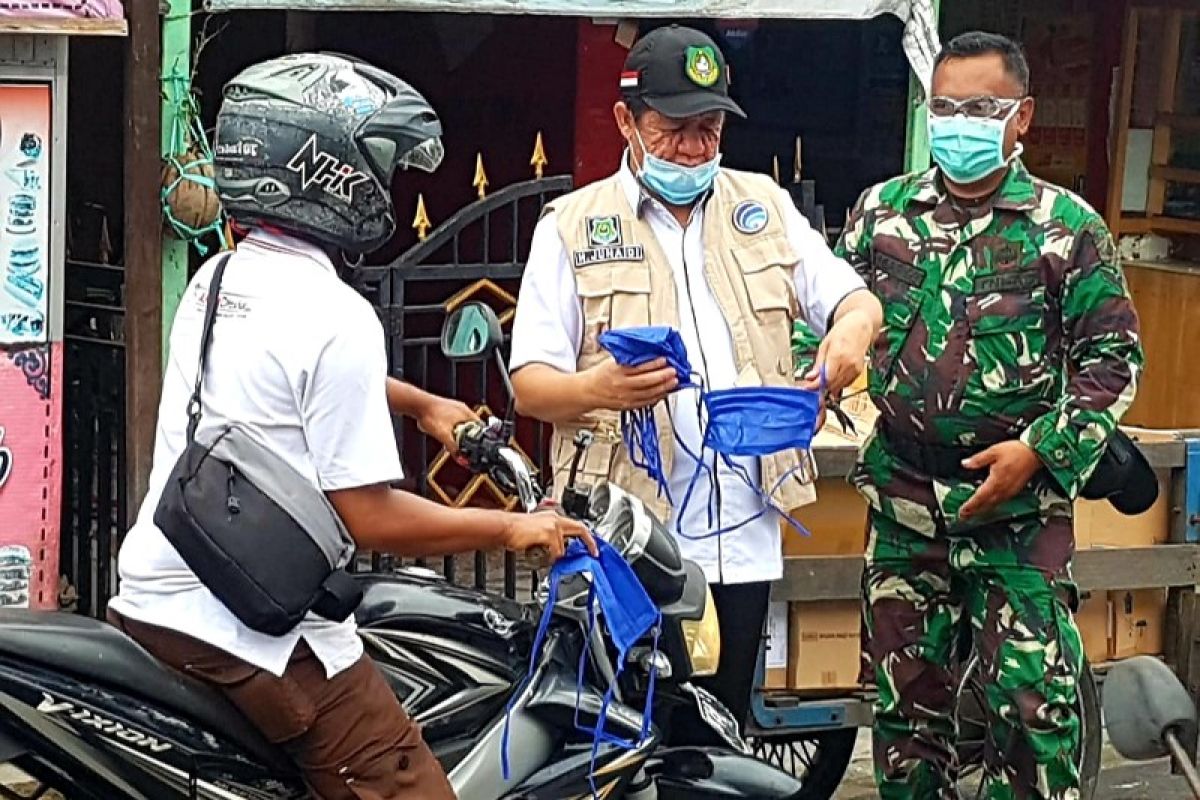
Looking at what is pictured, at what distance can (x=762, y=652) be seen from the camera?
489 centimetres

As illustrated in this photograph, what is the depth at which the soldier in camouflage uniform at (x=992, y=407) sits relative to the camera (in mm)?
4359

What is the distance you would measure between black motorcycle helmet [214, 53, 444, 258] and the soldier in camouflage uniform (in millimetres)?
1740

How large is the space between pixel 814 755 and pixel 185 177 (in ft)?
7.77

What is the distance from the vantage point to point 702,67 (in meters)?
3.89

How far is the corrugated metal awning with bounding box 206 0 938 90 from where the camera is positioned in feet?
17.6

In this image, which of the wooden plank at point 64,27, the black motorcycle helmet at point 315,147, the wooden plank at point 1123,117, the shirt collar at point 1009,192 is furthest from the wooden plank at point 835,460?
the wooden plank at point 1123,117

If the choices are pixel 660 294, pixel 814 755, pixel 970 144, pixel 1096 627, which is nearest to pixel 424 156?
pixel 660 294

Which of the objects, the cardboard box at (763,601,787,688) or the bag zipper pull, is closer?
the bag zipper pull

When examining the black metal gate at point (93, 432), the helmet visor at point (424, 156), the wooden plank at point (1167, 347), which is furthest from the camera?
the wooden plank at point (1167, 347)

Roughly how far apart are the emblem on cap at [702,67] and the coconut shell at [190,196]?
1.93 meters

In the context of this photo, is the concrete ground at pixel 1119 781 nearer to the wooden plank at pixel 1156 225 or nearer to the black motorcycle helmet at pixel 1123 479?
the black motorcycle helmet at pixel 1123 479

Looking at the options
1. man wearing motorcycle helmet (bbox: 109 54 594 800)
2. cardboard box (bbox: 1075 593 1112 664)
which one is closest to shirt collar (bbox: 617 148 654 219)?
man wearing motorcycle helmet (bbox: 109 54 594 800)

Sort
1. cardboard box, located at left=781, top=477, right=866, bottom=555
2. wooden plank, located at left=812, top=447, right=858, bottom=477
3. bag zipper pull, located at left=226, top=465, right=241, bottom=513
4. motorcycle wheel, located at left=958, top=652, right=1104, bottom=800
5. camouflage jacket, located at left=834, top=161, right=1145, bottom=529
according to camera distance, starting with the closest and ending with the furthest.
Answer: bag zipper pull, located at left=226, top=465, right=241, bottom=513, camouflage jacket, located at left=834, top=161, right=1145, bottom=529, motorcycle wheel, located at left=958, top=652, right=1104, bottom=800, wooden plank, located at left=812, top=447, right=858, bottom=477, cardboard box, located at left=781, top=477, right=866, bottom=555

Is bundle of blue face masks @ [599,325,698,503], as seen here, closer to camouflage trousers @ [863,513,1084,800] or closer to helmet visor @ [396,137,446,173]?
helmet visor @ [396,137,446,173]
